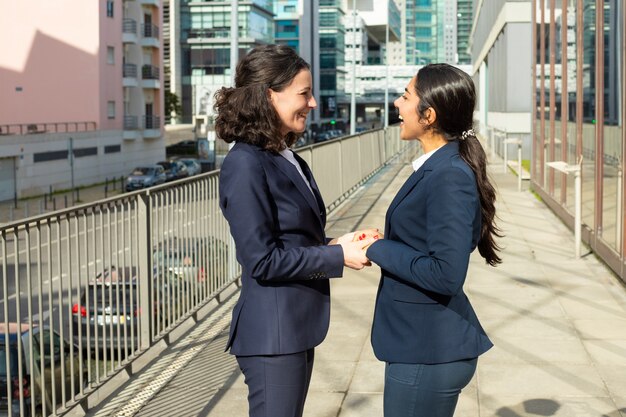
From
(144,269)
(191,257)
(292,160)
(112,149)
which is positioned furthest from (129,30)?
(292,160)

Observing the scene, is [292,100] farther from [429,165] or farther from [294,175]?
[429,165]

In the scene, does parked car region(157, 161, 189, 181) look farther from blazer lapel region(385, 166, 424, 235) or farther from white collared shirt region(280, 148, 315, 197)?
blazer lapel region(385, 166, 424, 235)

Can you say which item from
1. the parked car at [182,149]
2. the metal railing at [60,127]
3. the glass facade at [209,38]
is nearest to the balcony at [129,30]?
the metal railing at [60,127]

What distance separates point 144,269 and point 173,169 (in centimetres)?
5060

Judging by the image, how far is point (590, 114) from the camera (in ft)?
48.8

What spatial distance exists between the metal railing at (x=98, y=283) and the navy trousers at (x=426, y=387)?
2.04 m

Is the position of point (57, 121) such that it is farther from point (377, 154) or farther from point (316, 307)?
point (316, 307)

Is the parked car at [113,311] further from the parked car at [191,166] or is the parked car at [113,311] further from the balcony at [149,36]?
the balcony at [149,36]

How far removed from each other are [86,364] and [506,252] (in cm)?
885

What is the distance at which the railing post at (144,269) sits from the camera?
696cm

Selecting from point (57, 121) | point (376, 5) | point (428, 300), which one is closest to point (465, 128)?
point (428, 300)

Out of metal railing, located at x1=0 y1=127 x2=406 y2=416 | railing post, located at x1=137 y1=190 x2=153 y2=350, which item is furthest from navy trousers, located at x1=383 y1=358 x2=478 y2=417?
railing post, located at x1=137 y1=190 x2=153 y2=350

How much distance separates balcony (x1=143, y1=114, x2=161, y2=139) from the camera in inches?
2621

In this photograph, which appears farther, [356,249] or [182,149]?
[182,149]
